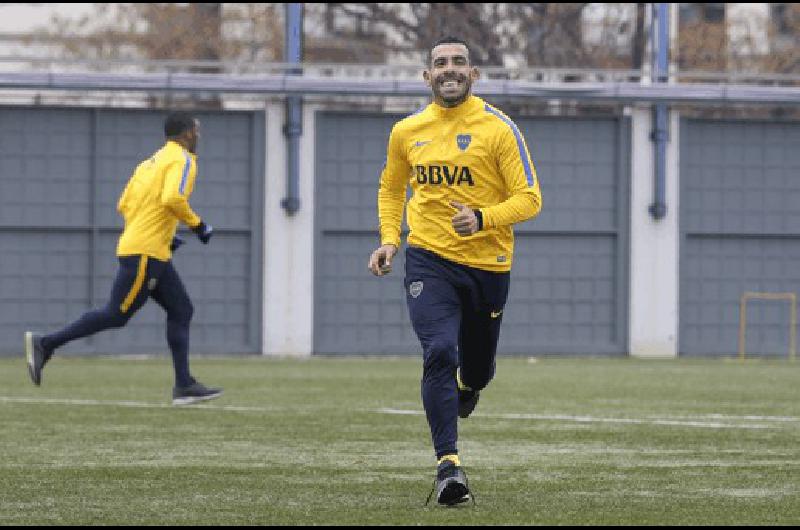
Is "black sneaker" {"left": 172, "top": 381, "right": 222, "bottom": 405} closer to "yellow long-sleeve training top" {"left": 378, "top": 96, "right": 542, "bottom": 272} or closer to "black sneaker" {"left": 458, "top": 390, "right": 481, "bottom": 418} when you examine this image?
"black sneaker" {"left": 458, "top": 390, "right": 481, "bottom": 418}

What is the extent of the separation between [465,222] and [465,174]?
22.2 inches

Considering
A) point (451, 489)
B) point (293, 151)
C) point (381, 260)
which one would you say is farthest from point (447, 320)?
point (293, 151)

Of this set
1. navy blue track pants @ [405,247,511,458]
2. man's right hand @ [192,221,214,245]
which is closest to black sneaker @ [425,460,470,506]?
navy blue track pants @ [405,247,511,458]

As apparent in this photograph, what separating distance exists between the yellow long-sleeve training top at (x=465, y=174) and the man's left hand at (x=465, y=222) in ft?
1.32

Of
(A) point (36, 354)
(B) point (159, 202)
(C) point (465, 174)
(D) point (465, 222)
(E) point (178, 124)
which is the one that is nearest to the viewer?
(D) point (465, 222)

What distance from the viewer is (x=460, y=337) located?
8.66 metres

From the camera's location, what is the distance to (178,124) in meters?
14.3

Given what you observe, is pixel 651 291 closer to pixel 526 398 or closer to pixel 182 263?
pixel 182 263

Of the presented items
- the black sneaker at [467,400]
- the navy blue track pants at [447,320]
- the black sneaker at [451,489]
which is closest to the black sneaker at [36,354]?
the black sneaker at [467,400]

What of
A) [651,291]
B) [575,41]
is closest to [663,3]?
[651,291]

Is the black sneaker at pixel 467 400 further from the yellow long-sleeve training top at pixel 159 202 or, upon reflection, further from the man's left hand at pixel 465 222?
the yellow long-sleeve training top at pixel 159 202

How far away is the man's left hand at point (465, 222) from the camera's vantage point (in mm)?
7543

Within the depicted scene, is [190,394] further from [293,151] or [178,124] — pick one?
[293,151]

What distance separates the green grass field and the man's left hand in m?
1.09
